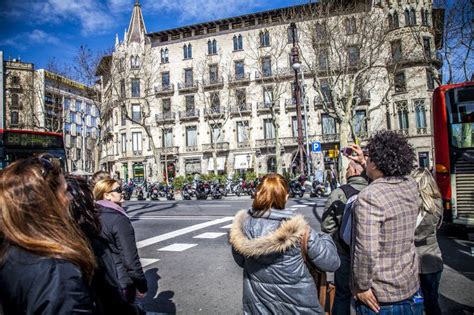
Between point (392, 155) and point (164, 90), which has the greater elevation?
point (164, 90)

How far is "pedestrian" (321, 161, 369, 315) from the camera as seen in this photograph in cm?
288

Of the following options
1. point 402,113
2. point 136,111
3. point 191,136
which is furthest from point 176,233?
point 136,111

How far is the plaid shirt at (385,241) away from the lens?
6.60ft

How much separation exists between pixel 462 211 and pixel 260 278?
265 inches

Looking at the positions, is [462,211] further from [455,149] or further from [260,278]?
[260,278]

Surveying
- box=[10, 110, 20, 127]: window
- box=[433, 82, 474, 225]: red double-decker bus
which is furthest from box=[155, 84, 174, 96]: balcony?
→ box=[433, 82, 474, 225]: red double-decker bus

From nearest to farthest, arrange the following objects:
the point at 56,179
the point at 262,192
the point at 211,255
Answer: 1. the point at 56,179
2. the point at 262,192
3. the point at 211,255

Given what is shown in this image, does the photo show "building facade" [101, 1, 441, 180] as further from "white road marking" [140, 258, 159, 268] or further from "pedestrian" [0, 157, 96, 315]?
"pedestrian" [0, 157, 96, 315]

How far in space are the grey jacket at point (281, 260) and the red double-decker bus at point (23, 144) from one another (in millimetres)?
7506

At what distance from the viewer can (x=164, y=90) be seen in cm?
4122

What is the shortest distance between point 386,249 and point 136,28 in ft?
156

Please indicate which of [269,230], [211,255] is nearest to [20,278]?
[269,230]

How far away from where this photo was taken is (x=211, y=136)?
38344mm

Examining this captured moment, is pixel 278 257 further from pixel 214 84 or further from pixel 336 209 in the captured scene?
pixel 214 84
